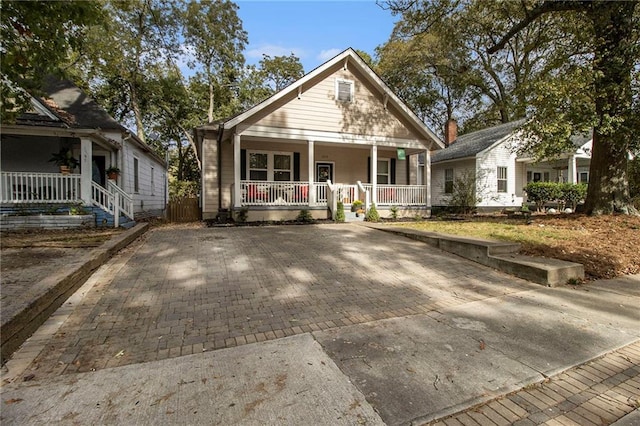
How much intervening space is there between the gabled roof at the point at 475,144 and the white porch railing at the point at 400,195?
540cm

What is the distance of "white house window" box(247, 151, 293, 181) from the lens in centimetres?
1429

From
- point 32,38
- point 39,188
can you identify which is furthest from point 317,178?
point 32,38

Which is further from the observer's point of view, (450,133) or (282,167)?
(450,133)

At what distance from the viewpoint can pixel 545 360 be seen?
2.98 metres

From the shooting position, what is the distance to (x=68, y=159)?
36.9ft

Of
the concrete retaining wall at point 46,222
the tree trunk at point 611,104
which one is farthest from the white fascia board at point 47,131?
the tree trunk at point 611,104

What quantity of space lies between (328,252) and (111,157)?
1076cm

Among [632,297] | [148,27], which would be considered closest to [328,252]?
[632,297]

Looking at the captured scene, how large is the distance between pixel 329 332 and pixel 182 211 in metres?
11.6

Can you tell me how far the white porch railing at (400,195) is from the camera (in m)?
14.4

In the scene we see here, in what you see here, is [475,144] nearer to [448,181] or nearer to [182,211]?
[448,181]

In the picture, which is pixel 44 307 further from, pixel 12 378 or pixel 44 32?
pixel 44 32

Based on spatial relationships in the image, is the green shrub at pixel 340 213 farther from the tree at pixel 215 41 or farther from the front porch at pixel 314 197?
the tree at pixel 215 41

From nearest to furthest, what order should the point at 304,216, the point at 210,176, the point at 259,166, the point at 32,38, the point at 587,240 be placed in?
the point at 32,38, the point at 587,240, the point at 304,216, the point at 210,176, the point at 259,166
